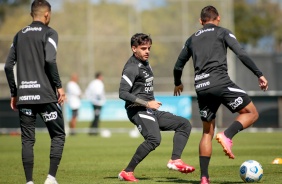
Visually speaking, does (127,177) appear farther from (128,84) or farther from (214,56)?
(214,56)

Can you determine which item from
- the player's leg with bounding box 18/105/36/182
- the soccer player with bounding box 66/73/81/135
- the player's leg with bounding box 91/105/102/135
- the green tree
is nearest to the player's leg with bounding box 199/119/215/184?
the player's leg with bounding box 18/105/36/182

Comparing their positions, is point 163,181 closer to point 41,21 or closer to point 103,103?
point 41,21

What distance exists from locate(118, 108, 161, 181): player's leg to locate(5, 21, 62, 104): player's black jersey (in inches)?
A: 68.8

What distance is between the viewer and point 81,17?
33.4m

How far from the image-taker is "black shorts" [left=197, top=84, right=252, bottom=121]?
32.1 ft

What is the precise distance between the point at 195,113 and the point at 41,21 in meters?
17.1

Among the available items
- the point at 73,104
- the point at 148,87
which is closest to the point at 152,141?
the point at 148,87

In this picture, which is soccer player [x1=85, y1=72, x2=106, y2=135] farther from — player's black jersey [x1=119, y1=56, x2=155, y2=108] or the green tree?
the green tree

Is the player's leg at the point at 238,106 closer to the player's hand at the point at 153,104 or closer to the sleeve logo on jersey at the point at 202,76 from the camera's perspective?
the sleeve logo on jersey at the point at 202,76

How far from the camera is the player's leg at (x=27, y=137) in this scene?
980cm

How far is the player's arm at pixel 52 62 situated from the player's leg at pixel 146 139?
5.55 feet

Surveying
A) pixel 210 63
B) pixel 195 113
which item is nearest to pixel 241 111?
pixel 210 63

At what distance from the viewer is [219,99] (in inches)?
388

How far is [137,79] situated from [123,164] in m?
3.15
